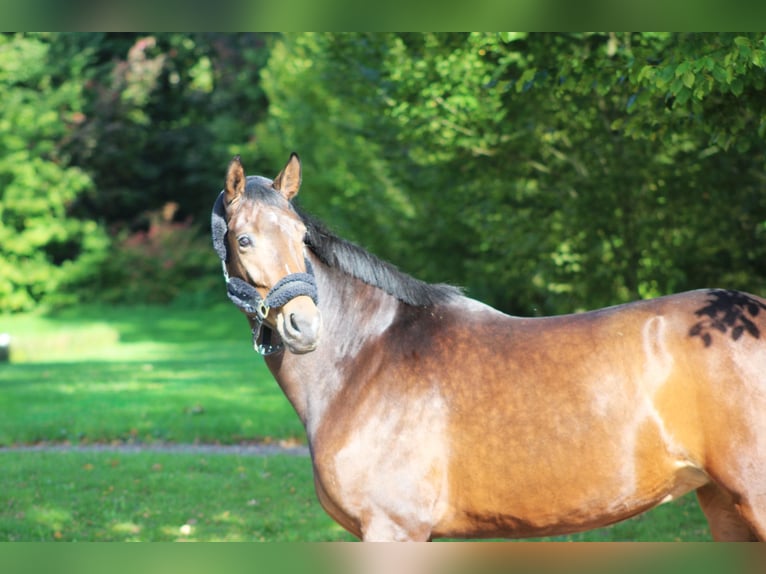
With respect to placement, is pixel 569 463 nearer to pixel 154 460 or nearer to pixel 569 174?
pixel 154 460

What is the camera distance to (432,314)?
3.26 m

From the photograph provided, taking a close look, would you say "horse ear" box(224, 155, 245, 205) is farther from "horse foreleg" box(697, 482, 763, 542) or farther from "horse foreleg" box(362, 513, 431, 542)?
"horse foreleg" box(697, 482, 763, 542)

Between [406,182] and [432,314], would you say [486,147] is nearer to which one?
[406,182]

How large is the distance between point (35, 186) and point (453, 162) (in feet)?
62.7

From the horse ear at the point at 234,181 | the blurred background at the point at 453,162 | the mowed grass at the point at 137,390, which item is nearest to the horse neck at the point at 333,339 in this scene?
the horse ear at the point at 234,181

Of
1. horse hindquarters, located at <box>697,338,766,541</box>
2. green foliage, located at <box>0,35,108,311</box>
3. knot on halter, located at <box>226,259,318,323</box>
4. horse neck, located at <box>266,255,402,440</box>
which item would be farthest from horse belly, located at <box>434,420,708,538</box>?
green foliage, located at <box>0,35,108,311</box>

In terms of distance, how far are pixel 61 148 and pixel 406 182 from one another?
18929mm

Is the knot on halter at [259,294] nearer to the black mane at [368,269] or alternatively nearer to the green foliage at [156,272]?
the black mane at [368,269]

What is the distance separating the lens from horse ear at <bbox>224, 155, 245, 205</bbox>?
3100mm

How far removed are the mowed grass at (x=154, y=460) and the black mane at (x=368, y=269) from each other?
3326mm

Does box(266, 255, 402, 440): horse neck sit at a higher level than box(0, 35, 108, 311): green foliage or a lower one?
higher

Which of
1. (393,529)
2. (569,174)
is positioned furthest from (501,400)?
(569,174)

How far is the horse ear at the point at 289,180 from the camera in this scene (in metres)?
3.27

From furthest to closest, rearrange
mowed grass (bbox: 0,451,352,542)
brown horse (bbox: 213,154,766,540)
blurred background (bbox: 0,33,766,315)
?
1. mowed grass (bbox: 0,451,352,542)
2. blurred background (bbox: 0,33,766,315)
3. brown horse (bbox: 213,154,766,540)
